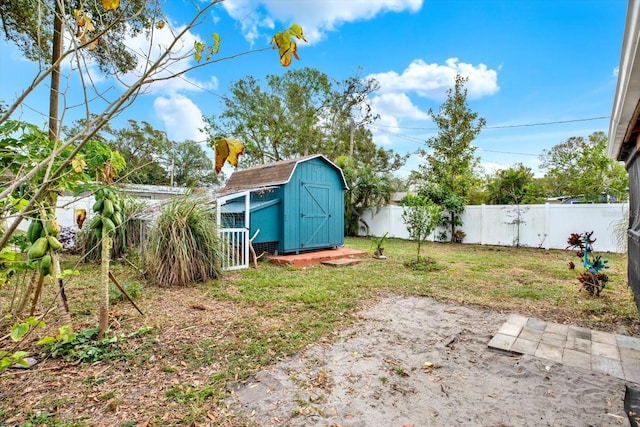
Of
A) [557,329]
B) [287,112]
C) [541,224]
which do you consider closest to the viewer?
[557,329]

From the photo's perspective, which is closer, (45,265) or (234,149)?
(234,149)

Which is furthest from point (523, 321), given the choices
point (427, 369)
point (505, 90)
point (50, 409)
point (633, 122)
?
point (505, 90)

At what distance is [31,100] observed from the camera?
1393mm

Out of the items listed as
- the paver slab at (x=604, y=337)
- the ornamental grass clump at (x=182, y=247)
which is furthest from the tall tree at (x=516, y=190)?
the ornamental grass clump at (x=182, y=247)

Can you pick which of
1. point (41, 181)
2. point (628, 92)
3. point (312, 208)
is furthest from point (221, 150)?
point (312, 208)

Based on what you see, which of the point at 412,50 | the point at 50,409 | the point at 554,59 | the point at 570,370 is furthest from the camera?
the point at 412,50

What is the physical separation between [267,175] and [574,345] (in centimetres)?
664

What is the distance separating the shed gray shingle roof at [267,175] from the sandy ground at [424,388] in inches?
192

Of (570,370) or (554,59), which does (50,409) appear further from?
(554,59)

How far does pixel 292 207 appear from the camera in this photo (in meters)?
7.25

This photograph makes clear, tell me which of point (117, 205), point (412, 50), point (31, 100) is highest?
point (412, 50)

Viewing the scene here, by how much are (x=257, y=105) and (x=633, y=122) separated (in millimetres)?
16226

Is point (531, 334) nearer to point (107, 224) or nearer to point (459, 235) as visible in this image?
point (107, 224)

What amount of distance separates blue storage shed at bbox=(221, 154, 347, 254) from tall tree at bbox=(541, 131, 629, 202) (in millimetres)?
7028
